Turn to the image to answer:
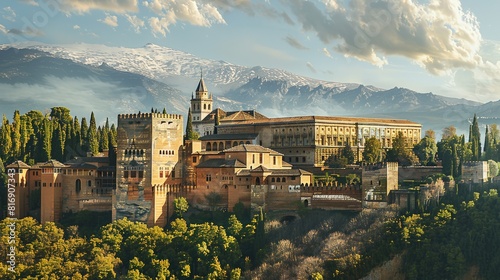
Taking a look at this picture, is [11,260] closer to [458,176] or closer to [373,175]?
[373,175]

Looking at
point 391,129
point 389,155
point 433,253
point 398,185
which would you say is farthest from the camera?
point 391,129

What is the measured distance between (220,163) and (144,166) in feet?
19.5

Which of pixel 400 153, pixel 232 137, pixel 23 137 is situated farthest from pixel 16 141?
pixel 400 153

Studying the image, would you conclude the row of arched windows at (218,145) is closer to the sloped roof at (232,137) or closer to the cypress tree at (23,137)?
the sloped roof at (232,137)

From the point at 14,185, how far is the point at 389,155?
33696 mm

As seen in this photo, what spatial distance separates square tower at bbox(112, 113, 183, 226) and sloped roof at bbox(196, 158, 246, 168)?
242 cm

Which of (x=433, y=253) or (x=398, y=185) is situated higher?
(x=398, y=185)

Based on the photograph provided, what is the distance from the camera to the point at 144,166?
66.4 meters

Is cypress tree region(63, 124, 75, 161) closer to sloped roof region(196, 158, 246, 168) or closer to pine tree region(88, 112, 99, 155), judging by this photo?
pine tree region(88, 112, 99, 155)

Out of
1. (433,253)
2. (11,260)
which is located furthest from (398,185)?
(11,260)

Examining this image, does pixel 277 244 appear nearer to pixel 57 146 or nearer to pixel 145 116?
pixel 145 116

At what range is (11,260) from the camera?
62.3m

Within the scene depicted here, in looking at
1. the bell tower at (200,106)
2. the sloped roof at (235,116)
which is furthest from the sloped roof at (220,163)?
the bell tower at (200,106)

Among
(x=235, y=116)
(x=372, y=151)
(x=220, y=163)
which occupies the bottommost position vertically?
(x=220, y=163)
